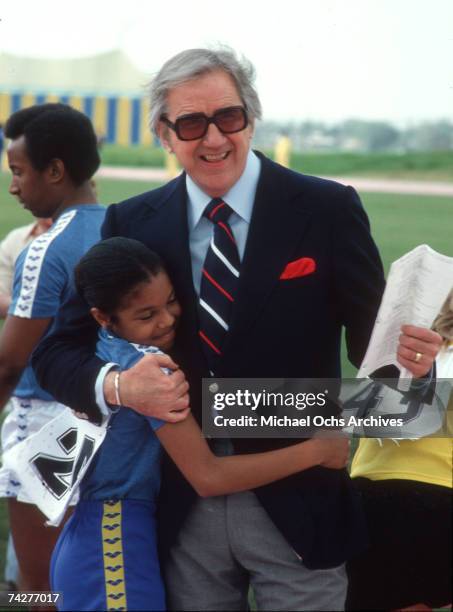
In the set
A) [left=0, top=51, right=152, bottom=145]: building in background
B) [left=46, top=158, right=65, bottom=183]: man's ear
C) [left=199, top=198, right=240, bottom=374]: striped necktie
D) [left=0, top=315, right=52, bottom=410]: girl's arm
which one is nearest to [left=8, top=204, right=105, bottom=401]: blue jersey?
[left=0, top=315, right=52, bottom=410]: girl's arm

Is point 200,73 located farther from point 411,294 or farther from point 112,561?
point 112,561

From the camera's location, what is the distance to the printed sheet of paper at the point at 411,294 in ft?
5.79

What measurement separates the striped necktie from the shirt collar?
0.06 meters

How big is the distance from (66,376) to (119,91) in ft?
87.7

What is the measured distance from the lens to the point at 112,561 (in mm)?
1956

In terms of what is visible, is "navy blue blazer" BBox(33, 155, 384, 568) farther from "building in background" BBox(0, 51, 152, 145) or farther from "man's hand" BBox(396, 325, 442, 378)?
"building in background" BBox(0, 51, 152, 145)

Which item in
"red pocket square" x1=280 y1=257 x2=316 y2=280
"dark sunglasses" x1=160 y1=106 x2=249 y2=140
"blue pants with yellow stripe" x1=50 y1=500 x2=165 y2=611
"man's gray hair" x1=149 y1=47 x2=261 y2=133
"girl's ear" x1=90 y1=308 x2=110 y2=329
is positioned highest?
"man's gray hair" x1=149 y1=47 x2=261 y2=133

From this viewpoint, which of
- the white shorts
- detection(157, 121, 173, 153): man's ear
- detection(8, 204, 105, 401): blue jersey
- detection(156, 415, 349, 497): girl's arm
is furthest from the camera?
the white shorts

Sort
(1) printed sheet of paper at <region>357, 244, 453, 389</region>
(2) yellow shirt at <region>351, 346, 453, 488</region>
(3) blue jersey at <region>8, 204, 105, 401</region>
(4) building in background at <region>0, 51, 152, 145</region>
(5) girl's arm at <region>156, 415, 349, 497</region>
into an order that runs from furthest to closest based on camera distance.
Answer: (4) building in background at <region>0, 51, 152, 145</region> < (3) blue jersey at <region>8, 204, 105, 401</region> < (2) yellow shirt at <region>351, 346, 453, 488</region> < (5) girl's arm at <region>156, 415, 349, 497</region> < (1) printed sheet of paper at <region>357, 244, 453, 389</region>

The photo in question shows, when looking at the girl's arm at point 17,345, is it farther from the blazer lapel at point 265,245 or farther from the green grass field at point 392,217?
the green grass field at point 392,217

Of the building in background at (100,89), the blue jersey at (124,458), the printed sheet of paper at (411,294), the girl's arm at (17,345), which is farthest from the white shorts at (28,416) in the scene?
the building in background at (100,89)

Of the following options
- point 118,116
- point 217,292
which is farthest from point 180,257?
point 118,116

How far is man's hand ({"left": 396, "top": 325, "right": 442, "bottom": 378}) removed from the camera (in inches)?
71.7

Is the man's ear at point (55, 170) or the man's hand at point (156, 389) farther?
the man's ear at point (55, 170)
